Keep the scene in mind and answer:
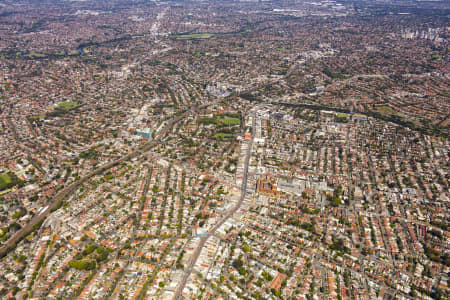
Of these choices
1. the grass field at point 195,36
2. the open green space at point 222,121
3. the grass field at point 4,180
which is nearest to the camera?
the grass field at point 4,180

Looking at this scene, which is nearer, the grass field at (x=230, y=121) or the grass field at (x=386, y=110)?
the grass field at (x=230, y=121)

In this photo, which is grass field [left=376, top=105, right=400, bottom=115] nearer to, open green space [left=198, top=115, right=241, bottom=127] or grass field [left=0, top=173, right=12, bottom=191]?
open green space [left=198, top=115, right=241, bottom=127]

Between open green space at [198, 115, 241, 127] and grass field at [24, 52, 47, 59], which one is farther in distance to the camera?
grass field at [24, 52, 47, 59]

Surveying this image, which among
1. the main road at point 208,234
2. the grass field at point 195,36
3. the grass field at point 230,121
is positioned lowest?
the main road at point 208,234

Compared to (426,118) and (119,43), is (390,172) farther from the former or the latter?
(119,43)

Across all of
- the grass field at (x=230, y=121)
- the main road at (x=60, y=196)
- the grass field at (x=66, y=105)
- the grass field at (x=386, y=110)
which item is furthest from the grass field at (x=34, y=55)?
Result: the grass field at (x=386, y=110)

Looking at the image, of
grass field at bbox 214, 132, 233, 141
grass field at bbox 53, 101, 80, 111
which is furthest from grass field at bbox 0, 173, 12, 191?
grass field at bbox 214, 132, 233, 141

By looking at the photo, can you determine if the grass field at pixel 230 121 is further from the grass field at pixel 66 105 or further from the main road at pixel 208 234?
the grass field at pixel 66 105
